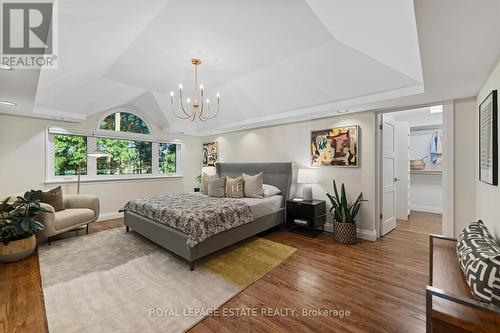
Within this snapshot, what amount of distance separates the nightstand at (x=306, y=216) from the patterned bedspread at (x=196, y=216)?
0.95 m

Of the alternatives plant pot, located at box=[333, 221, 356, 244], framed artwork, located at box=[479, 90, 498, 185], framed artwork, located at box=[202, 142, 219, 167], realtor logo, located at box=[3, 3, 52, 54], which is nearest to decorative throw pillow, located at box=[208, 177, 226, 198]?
framed artwork, located at box=[202, 142, 219, 167]

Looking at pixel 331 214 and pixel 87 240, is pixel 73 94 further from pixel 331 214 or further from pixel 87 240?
pixel 331 214

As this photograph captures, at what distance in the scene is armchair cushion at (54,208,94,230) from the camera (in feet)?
10.6

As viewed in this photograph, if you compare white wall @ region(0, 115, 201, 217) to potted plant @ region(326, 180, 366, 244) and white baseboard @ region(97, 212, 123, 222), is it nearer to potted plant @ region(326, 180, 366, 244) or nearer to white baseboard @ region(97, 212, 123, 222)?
white baseboard @ region(97, 212, 123, 222)

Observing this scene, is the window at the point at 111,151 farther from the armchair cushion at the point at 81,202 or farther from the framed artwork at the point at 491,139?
the framed artwork at the point at 491,139

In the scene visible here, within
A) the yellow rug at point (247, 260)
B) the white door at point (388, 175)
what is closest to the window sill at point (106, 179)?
the yellow rug at point (247, 260)

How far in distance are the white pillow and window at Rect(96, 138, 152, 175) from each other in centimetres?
326

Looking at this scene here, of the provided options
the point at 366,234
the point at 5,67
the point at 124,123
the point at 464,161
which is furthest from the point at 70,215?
the point at 464,161

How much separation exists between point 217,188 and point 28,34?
3.09 m

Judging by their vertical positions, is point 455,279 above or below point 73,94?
below

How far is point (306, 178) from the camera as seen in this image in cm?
381

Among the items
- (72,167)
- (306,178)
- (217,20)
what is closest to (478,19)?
(217,20)

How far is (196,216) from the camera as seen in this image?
2574mm

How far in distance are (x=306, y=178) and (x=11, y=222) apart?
426cm
